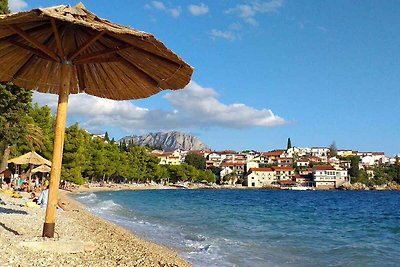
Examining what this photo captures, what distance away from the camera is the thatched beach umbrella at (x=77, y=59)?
5.19 meters

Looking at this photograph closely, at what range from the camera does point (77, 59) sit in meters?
6.02

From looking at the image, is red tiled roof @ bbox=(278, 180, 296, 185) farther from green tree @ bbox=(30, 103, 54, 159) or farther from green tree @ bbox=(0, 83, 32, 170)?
green tree @ bbox=(0, 83, 32, 170)

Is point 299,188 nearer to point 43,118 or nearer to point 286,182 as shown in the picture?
Result: point 286,182

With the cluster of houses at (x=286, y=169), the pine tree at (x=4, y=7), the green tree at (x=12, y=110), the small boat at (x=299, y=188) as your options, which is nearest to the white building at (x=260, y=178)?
the cluster of houses at (x=286, y=169)

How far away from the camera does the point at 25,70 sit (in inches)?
280

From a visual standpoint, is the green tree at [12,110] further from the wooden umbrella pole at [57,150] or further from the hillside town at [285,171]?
the hillside town at [285,171]

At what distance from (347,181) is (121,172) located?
7539 cm

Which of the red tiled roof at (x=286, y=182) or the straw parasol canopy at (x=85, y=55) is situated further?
the red tiled roof at (x=286, y=182)

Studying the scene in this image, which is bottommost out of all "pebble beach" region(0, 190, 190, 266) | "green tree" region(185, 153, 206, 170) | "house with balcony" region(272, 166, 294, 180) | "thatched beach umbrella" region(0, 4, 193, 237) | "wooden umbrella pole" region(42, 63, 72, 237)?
"pebble beach" region(0, 190, 190, 266)

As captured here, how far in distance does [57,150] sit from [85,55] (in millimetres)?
1481

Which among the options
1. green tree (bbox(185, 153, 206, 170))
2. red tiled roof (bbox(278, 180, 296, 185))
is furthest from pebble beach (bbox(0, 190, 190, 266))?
green tree (bbox(185, 153, 206, 170))

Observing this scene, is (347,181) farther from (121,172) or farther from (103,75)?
(103,75)

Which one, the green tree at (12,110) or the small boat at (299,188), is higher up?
the green tree at (12,110)

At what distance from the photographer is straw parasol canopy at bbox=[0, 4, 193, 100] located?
16.8 ft
